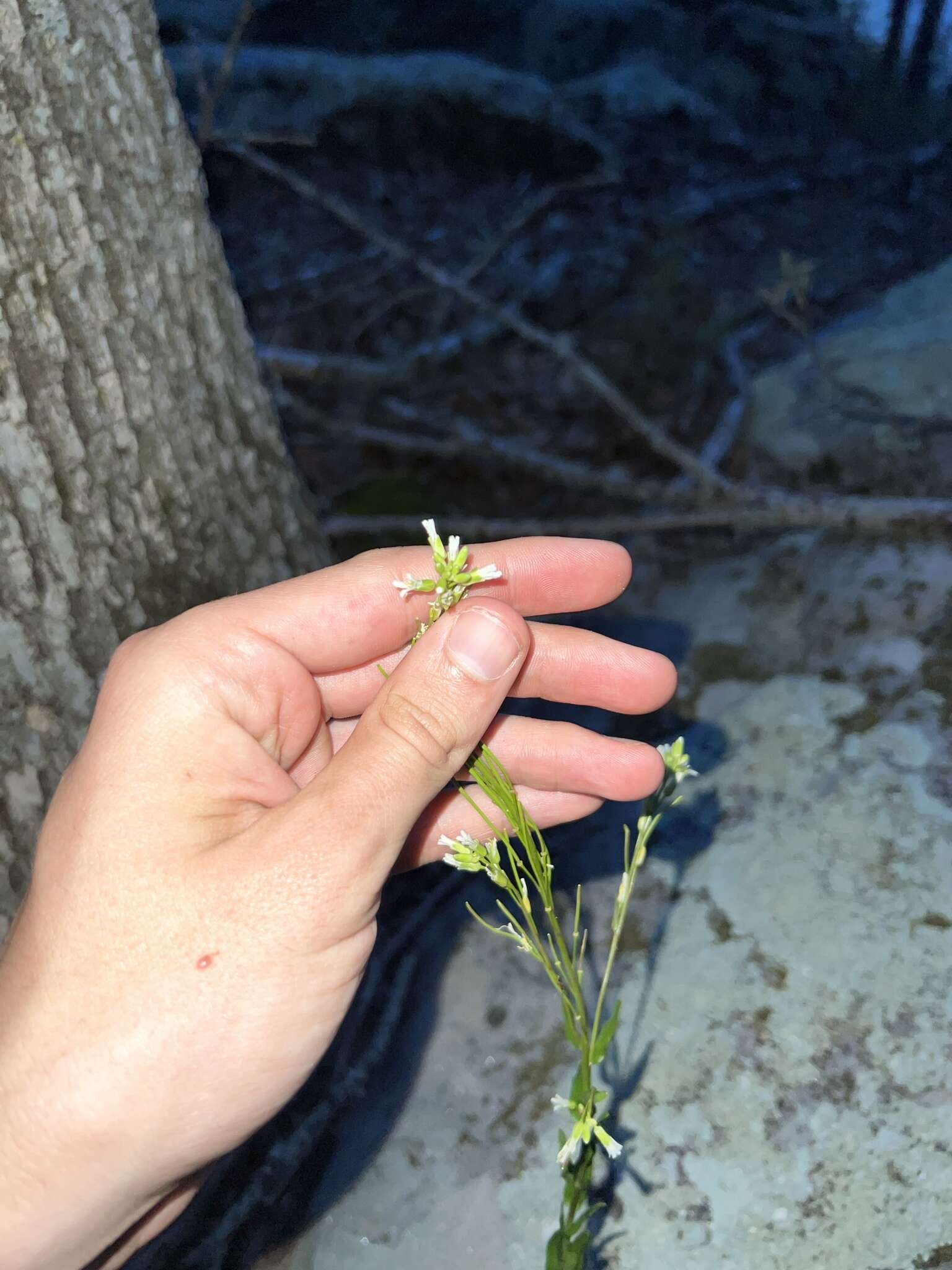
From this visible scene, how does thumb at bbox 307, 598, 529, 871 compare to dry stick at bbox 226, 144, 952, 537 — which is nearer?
thumb at bbox 307, 598, 529, 871

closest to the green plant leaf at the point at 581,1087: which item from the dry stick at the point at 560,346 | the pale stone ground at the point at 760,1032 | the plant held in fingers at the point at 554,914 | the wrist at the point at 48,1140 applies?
the plant held in fingers at the point at 554,914

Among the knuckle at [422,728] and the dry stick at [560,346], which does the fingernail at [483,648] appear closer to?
the knuckle at [422,728]

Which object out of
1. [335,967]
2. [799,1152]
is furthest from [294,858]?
[799,1152]

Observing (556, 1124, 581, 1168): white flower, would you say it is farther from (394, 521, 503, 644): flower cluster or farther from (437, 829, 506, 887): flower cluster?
(394, 521, 503, 644): flower cluster

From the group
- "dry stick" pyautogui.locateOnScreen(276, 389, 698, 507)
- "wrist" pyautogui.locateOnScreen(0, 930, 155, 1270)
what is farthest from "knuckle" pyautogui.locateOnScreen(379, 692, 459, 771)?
"dry stick" pyautogui.locateOnScreen(276, 389, 698, 507)

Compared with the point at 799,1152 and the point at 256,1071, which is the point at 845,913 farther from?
the point at 256,1071

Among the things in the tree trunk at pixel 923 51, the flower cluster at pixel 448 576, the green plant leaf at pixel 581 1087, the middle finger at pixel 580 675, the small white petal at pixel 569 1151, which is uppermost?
the tree trunk at pixel 923 51
